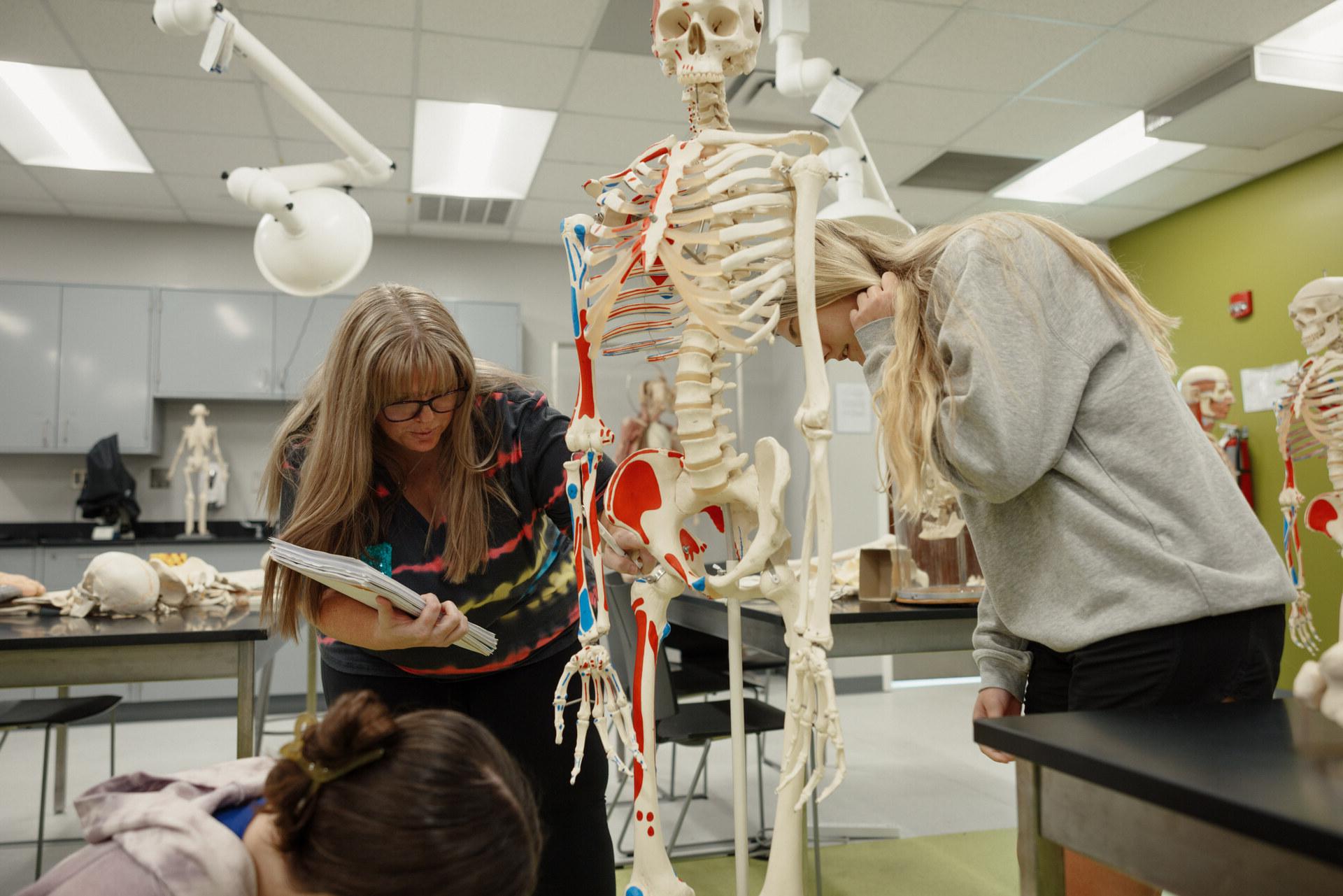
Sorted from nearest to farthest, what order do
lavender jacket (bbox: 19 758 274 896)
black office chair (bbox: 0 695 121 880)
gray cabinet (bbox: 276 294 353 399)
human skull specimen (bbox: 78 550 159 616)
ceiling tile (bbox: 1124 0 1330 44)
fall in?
lavender jacket (bbox: 19 758 274 896) < human skull specimen (bbox: 78 550 159 616) < black office chair (bbox: 0 695 121 880) < ceiling tile (bbox: 1124 0 1330 44) < gray cabinet (bbox: 276 294 353 399)

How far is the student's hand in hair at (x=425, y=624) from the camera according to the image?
53.1 inches

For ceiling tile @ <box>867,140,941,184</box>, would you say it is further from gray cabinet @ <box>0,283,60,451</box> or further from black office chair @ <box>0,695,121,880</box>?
gray cabinet @ <box>0,283,60,451</box>

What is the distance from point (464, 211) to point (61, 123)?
1.97 m

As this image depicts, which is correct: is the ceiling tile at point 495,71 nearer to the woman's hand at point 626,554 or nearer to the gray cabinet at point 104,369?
the gray cabinet at point 104,369

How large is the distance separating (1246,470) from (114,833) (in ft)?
19.4

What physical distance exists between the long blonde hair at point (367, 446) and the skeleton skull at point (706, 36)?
52 centimetres

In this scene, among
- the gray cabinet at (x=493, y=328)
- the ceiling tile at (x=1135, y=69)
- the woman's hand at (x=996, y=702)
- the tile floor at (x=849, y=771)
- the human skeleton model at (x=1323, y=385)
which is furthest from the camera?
the gray cabinet at (x=493, y=328)

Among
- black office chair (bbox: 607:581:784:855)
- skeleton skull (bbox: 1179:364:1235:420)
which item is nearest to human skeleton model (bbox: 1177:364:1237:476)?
skeleton skull (bbox: 1179:364:1235:420)

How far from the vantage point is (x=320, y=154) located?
4.66m

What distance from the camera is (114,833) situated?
36.4 inches

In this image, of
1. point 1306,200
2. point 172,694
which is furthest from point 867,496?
point 172,694

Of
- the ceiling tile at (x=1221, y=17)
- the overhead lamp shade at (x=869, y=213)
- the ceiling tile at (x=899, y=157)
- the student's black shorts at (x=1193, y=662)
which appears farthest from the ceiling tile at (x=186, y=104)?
the student's black shorts at (x=1193, y=662)

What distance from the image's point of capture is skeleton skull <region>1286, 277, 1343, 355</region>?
134 inches

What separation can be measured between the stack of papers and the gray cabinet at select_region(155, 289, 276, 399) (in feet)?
15.1
